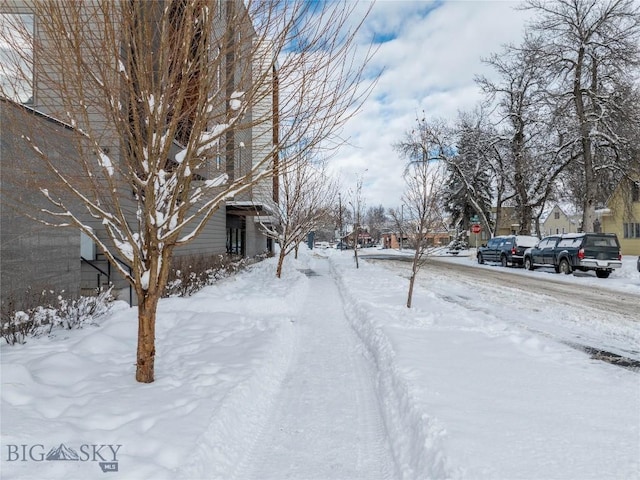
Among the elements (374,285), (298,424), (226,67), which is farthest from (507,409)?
(374,285)

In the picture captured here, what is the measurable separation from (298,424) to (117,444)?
5.15 feet

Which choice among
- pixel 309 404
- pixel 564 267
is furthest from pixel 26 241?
pixel 564 267

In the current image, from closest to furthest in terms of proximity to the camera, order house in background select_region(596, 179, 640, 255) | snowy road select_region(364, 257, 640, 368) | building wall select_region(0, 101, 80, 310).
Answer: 1. building wall select_region(0, 101, 80, 310)
2. snowy road select_region(364, 257, 640, 368)
3. house in background select_region(596, 179, 640, 255)

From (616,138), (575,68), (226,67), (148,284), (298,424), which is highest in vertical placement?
(575,68)

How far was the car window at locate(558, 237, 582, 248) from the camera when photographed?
16922 mm

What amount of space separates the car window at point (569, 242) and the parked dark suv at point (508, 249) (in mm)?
3689

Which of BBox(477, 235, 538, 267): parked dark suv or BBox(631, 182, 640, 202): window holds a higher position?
BBox(631, 182, 640, 202): window

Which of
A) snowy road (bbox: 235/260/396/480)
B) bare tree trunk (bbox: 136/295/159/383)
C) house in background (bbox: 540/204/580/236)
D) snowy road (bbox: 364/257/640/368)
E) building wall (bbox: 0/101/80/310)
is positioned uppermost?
house in background (bbox: 540/204/580/236)

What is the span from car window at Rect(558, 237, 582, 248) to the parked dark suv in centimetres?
369

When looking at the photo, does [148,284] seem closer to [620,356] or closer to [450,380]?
[450,380]

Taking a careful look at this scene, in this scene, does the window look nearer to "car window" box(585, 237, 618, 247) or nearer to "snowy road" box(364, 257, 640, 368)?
"car window" box(585, 237, 618, 247)

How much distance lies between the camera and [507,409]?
3457 mm

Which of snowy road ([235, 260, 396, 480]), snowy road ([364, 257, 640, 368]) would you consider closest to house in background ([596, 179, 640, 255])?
snowy road ([364, 257, 640, 368])

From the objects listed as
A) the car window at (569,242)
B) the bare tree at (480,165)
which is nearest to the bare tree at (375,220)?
the bare tree at (480,165)
